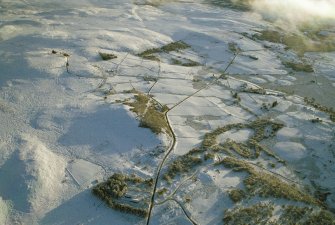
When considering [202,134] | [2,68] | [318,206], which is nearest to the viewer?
[318,206]

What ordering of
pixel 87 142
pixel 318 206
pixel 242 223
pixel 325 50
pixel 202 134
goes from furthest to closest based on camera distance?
pixel 325 50, pixel 202 134, pixel 87 142, pixel 318 206, pixel 242 223

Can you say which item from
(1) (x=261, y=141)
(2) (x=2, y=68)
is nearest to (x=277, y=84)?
(1) (x=261, y=141)

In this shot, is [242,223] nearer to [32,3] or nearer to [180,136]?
[180,136]

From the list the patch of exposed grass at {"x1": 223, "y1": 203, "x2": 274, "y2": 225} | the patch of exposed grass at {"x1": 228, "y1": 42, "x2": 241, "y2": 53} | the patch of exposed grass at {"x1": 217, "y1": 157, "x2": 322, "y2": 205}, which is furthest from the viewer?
the patch of exposed grass at {"x1": 228, "y1": 42, "x2": 241, "y2": 53}

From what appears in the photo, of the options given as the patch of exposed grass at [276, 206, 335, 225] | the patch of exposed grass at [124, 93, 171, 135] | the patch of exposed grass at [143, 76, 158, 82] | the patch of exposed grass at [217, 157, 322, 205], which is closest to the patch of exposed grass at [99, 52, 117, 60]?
the patch of exposed grass at [143, 76, 158, 82]

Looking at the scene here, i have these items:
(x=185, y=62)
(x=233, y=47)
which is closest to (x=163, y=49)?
(x=185, y=62)

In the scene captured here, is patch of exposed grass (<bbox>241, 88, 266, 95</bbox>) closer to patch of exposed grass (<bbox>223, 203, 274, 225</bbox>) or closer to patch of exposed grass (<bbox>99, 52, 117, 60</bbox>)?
patch of exposed grass (<bbox>99, 52, 117, 60</bbox>)
